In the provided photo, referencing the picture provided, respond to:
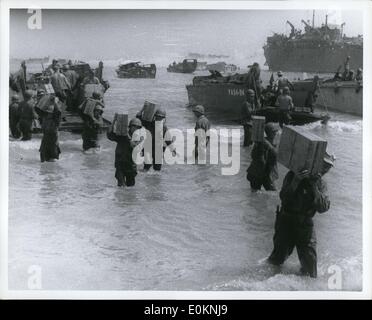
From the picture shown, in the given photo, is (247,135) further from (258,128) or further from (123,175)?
(123,175)

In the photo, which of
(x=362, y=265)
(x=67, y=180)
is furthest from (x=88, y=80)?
(x=362, y=265)

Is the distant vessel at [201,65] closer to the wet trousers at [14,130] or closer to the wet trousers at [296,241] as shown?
the wet trousers at [296,241]

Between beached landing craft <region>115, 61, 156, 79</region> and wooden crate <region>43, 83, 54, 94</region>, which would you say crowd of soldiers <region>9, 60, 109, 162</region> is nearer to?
wooden crate <region>43, 83, 54, 94</region>

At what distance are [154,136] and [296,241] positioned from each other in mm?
1501

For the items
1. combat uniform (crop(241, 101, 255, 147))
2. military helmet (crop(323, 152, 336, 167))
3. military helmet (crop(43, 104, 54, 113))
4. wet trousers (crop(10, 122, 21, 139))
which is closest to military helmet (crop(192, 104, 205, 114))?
combat uniform (crop(241, 101, 255, 147))

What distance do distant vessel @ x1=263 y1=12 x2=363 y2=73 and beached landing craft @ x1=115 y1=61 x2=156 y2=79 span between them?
995 mm

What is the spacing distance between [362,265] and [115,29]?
2840 millimetres

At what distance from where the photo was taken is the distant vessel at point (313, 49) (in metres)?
5.40

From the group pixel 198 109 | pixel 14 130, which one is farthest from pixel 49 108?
pixel 198 109

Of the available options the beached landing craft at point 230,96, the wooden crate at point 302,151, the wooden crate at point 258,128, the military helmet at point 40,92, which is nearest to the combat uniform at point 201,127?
the beached landing craft at point 230,96

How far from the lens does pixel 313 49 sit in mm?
5809

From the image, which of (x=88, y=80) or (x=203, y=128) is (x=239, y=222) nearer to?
(x=203, y=128)

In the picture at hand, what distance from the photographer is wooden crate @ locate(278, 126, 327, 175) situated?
184 inches

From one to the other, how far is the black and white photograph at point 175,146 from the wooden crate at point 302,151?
6cm
